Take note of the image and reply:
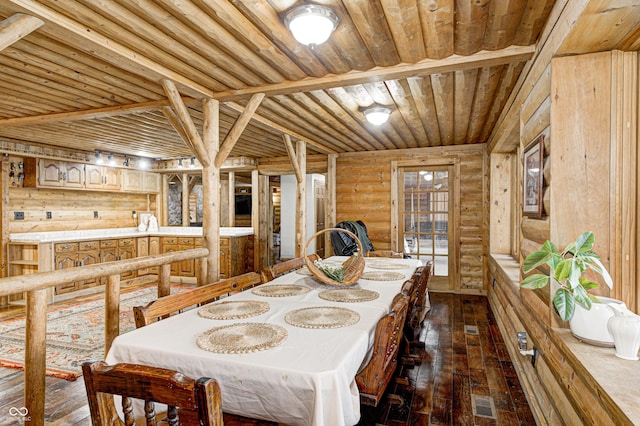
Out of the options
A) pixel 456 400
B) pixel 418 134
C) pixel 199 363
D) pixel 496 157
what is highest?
pixel 418 134

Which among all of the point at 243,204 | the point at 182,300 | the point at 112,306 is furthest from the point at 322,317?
the point at 243,204

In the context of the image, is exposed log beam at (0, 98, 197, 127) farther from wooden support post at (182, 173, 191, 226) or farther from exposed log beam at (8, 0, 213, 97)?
wooden support post at (182, 173, 191, 226)

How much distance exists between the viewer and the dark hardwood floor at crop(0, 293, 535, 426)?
216cm

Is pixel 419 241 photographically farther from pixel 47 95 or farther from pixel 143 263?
pixel 47 95

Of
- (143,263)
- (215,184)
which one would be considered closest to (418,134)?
(215,184)

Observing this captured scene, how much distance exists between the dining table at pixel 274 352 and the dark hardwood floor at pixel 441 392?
81cm

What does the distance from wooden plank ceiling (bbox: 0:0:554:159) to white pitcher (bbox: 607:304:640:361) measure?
155cm

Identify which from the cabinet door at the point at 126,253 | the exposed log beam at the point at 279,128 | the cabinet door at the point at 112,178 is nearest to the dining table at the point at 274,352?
the exposed log beam at the point at 279,128

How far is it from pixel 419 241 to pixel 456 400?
3.77 m

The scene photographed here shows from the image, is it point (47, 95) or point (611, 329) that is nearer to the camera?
point (611, 329)

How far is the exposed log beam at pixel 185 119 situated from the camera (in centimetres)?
Answer: 279

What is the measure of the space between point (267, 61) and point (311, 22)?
29.1 inches

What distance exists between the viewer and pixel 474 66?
2422mm

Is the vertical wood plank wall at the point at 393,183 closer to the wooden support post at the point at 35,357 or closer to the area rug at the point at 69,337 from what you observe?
the area rug at the point at 69,337
